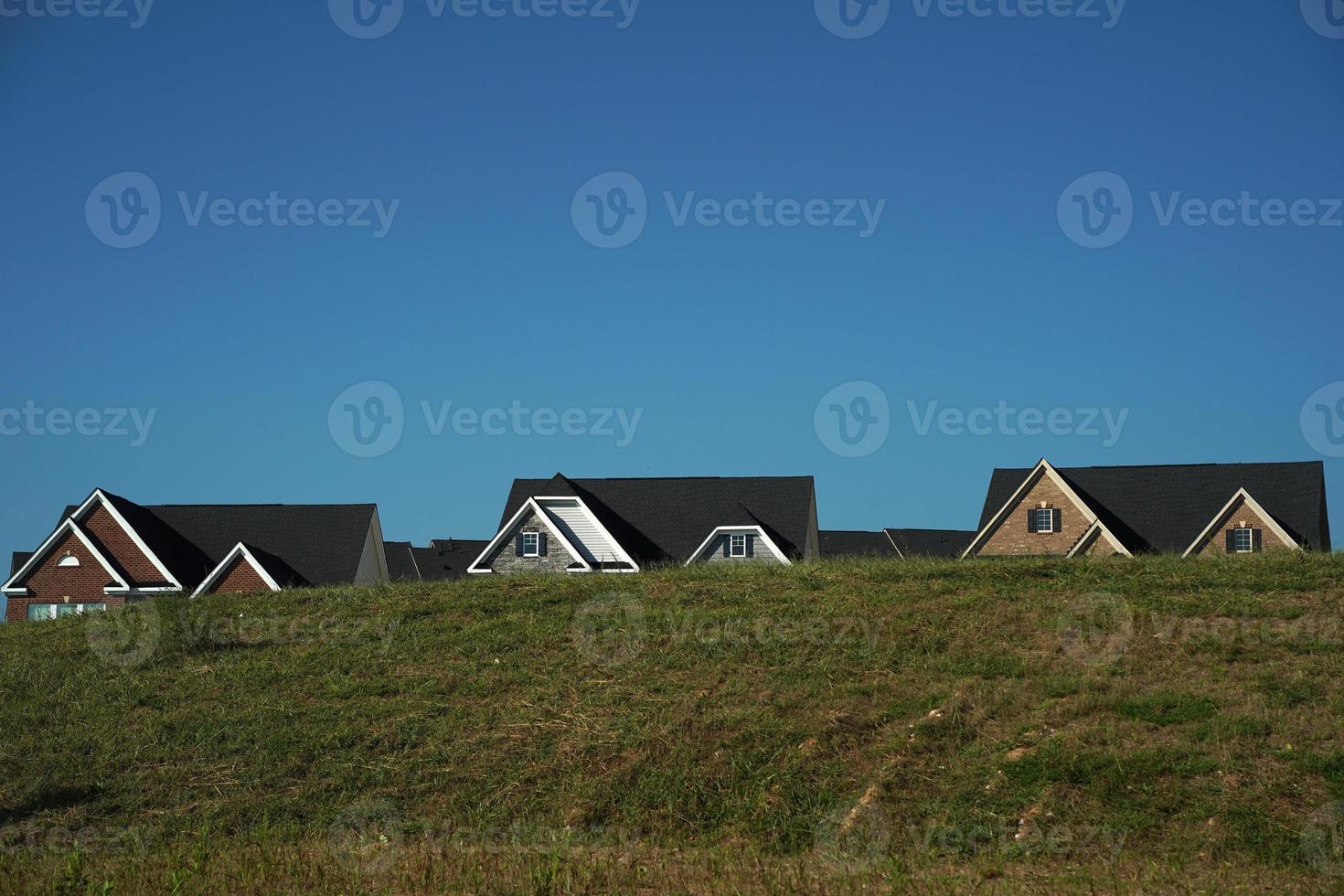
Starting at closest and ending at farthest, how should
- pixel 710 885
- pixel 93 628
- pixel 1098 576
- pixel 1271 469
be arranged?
pixel 710 885
pixel 1098 576
pixel 93 628
pixel 1271 469

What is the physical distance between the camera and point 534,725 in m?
19.5

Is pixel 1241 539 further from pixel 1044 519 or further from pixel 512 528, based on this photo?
pixel 512 528

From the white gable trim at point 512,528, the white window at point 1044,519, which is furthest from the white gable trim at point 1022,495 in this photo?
the white gable trim at point 512,528

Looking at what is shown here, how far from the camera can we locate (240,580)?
4600 cm

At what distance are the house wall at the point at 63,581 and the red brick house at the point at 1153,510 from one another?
35378mm

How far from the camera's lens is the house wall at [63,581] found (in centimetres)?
4616

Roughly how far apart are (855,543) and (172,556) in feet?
122

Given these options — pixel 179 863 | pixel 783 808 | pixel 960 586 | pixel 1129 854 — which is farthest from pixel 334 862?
pixel 960 586

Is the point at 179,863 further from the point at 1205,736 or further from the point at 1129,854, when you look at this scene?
the point at 1205,736

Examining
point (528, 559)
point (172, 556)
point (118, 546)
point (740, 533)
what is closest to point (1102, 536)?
point (740, 533)

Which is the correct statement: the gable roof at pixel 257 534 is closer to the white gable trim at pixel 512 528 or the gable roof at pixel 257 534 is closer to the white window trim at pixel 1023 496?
the white gable trim at pixel 512 528

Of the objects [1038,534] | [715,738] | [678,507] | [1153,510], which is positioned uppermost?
[678,507]

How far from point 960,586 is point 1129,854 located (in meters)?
12.1

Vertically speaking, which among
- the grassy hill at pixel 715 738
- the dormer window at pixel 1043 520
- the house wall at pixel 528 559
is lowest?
the grassy hill at pixel 715 738
